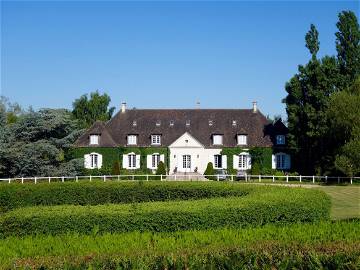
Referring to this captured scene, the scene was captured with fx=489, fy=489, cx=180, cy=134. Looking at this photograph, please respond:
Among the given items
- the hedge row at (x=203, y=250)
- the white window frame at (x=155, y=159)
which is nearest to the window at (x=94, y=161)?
the white window frame at (x=155, y=159)

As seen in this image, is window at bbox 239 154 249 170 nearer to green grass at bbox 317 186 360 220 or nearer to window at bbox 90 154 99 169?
window at bbox 90 154 99 169

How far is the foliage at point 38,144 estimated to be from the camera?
1860 inches

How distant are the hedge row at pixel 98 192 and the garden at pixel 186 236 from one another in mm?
4222

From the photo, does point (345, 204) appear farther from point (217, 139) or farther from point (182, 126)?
point (182, 126)

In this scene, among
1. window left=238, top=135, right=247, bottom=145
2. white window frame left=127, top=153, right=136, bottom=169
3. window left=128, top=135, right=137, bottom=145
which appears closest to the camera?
window left=238, top=135, right=247, bottom=145

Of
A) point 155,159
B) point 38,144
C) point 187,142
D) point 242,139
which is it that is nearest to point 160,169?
point 155,159

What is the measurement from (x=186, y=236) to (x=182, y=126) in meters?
48.4

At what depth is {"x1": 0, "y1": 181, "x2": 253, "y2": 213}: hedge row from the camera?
2405 centimetres

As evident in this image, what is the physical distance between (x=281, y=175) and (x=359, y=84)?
472 inches

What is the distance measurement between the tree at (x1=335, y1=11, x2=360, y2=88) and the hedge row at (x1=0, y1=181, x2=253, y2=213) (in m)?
30.0

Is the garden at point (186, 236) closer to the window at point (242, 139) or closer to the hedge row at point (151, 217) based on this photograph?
the hedge row at point (151, 217)

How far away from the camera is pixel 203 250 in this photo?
9.81 metres

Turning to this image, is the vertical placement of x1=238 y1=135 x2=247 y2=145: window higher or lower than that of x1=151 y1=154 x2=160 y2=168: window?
higher

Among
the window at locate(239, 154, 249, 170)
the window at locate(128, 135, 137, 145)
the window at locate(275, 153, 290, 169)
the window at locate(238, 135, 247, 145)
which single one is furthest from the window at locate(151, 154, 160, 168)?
the window at locate(275, 153, 290, 169)
